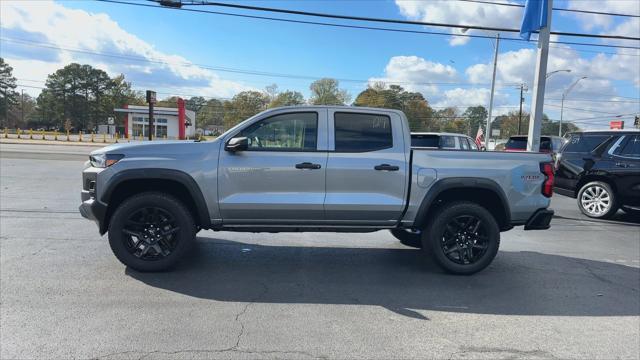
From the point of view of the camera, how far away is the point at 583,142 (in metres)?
9.84

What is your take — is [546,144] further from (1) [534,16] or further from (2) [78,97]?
(2) [78,97]

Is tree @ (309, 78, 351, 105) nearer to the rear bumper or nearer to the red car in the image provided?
the red car

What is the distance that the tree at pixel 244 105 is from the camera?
281 feet

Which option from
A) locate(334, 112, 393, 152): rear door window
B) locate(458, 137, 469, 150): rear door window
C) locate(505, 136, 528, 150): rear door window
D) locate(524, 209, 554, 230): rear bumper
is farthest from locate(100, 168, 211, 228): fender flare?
locate(505, 136, 528, 150): rear door window

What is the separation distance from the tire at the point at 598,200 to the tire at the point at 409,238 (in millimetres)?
5220

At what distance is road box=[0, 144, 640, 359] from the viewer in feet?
11.5

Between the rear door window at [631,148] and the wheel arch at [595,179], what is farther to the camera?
the wheel arch at [595,179]

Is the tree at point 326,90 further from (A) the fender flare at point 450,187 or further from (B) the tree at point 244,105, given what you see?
(A) the fender flare at point 450,187

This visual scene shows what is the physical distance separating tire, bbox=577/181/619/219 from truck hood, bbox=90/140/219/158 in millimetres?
8323

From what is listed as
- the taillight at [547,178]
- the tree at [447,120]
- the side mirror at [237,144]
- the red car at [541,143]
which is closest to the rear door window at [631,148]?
the taillight at [547,178]

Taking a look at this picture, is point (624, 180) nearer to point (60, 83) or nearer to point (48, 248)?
point (48, 248)

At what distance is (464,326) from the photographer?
396 centimetres

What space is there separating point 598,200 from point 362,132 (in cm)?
696

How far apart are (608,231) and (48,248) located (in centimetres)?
927
